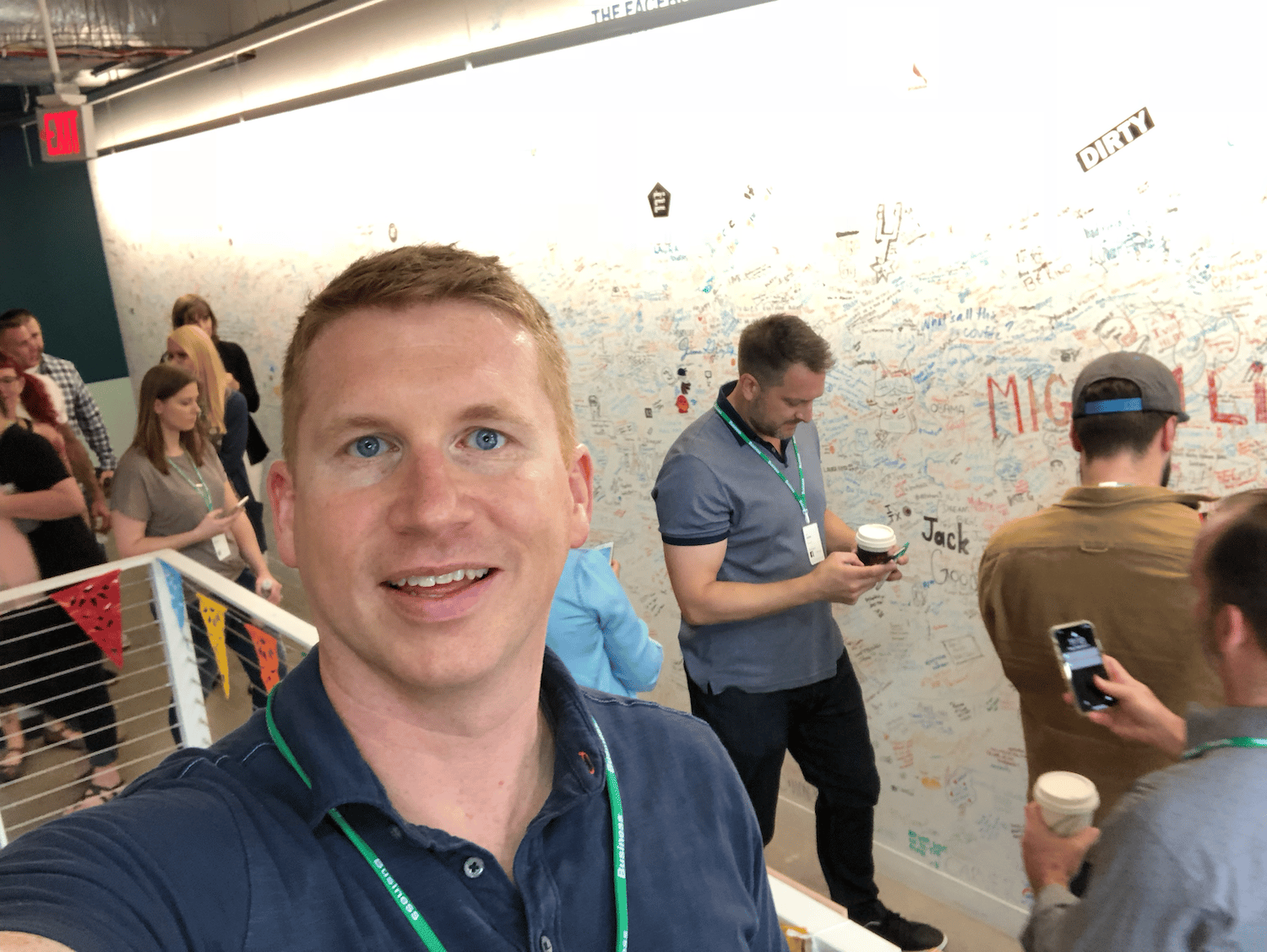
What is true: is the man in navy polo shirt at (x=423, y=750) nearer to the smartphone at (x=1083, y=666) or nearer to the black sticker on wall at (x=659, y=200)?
the smartphone at (x=1083, y=666)

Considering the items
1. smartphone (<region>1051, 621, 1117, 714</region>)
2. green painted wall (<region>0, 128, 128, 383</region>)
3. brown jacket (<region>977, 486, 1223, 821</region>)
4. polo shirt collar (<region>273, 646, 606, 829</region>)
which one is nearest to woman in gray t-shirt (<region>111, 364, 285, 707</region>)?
brown jacket (<region>977, 486, 1223, 821</region>)

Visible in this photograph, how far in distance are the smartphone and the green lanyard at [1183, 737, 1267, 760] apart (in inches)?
19.7

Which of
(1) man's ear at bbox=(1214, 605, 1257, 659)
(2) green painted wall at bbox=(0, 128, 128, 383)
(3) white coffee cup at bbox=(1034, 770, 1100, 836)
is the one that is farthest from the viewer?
(2) green painted wall at bbox=(0, 128, 128, 383)

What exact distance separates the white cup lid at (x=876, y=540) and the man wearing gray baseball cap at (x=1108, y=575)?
1.39ft

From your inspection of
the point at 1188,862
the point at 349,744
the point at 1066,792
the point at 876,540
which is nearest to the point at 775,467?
the point at 876,540

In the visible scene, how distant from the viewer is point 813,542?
10.3 ft

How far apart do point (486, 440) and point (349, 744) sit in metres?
0.32

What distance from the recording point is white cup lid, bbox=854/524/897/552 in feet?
9.40

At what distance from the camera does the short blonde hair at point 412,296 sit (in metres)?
1.03

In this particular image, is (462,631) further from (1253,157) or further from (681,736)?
(1253,157)

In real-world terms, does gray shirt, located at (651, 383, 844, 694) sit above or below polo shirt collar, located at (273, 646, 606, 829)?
below

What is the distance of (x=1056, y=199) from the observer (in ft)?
9.53

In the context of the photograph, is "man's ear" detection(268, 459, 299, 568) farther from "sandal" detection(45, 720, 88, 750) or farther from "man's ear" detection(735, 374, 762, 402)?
"sandal" detection(45, 720, 88, 750)

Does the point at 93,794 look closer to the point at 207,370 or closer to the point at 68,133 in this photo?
the point at 207,370
